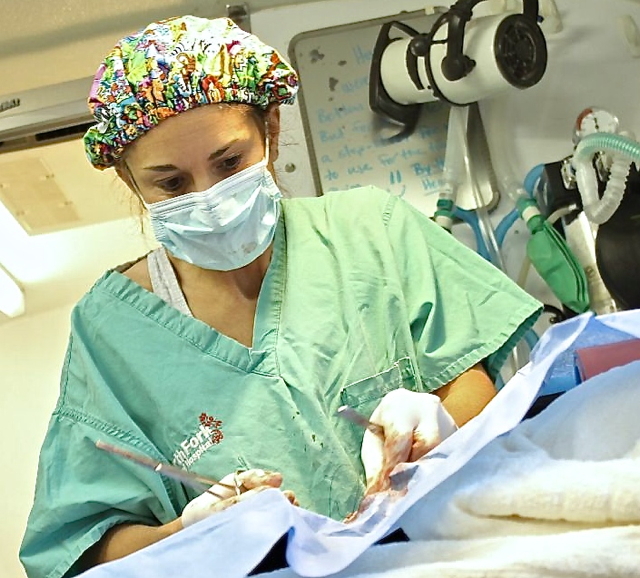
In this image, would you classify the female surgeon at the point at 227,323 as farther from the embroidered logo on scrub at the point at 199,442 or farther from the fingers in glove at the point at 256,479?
the fingers in glove at the point at 256,479

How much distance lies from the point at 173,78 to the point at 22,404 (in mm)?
1270

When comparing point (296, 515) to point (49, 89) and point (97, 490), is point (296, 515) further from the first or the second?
point (49, 89)

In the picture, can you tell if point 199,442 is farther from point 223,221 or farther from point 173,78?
point 173,78

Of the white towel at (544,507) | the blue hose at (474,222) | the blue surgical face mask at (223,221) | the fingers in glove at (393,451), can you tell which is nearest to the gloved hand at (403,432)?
the fingers in glove at (393,451)

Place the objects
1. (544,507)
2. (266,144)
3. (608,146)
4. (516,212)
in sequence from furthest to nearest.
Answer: (516,212), (608,146), (266,144), (544,507)

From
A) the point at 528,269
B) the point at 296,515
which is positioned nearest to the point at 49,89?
the point at 528,269

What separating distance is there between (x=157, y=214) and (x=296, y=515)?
503mm

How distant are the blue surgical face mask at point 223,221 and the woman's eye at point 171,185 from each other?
0.5 inches

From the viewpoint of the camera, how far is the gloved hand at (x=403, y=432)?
2.08 ft

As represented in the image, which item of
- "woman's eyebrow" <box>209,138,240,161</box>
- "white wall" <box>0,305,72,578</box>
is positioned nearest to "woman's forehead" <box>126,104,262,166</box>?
"woman's eyebrow" <box>209,138,240,161</box>

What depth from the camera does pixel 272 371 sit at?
86 cm

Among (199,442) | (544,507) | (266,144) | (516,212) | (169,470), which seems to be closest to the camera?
(544,507)

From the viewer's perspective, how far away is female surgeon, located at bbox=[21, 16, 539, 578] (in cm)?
83

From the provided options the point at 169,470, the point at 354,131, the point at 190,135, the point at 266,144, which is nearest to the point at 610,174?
the point at 354,131
